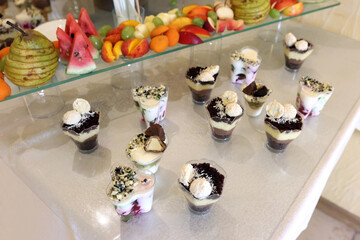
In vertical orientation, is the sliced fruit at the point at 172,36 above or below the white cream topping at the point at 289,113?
above

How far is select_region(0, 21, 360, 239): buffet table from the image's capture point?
1.06 metres

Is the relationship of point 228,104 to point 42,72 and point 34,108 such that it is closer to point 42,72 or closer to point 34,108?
point 42,72

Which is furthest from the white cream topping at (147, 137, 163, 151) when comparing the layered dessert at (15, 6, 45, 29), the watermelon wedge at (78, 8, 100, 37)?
the layered dessert at (15, 6, 45, 29)

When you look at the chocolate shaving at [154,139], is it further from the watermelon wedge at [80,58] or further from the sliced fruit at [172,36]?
the sliced fruit at [172,36]

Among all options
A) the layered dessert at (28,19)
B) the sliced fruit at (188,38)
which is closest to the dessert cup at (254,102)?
the sliced fruit at (188,38)

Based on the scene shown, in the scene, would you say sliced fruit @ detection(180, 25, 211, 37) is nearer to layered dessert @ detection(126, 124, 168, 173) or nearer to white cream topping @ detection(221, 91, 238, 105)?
white cream topping @ detection(221, 91, 238, 105)

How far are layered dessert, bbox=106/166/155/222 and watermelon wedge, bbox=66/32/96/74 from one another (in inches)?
18.4

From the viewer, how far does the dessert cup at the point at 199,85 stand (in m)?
1.45

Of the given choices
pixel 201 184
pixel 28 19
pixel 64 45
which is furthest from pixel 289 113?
pixel 28 19

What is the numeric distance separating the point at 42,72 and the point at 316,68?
148 centimetres

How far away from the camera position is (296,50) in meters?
1.68

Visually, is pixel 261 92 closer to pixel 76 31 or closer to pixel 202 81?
pixel 202 81

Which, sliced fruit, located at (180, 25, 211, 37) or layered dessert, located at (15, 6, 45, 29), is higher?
sliced fruit, located at (180, 25, 211, 37)

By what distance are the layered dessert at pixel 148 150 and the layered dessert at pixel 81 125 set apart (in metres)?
0.19
